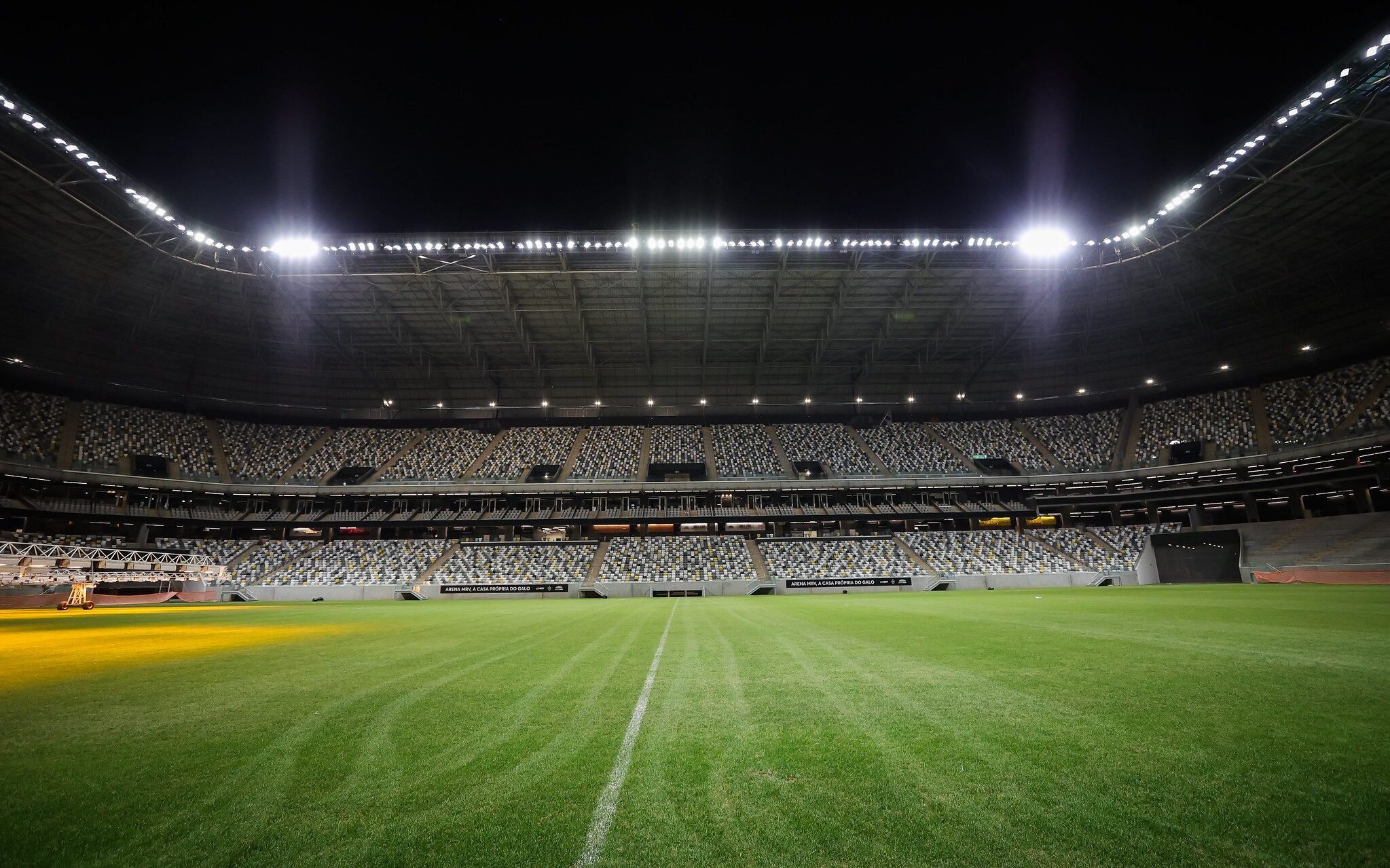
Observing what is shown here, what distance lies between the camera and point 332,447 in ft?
181

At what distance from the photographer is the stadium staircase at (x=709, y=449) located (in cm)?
5331

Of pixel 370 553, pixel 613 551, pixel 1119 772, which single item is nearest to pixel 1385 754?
pixel 1119 772

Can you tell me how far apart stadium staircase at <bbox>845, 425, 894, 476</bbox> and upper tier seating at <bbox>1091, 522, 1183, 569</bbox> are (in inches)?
652

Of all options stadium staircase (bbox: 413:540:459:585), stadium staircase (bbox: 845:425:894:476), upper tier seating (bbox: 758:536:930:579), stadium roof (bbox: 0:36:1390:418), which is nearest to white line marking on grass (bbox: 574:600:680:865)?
stadium roof (bbox: 0:36:1390:418)

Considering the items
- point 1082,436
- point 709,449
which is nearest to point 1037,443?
point 1082,436

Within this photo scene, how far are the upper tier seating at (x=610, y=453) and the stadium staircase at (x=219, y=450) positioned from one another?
28847 mm

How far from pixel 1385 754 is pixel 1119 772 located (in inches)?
73.9

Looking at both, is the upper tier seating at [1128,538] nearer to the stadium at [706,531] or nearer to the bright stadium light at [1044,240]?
the stadium at [706,531]

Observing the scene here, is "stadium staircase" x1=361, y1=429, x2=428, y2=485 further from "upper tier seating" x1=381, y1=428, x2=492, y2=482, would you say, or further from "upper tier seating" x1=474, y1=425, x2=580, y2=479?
"upper tier seating" x1=474, y1=425, x2=580, y2=479

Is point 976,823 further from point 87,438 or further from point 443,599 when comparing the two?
point 87,438

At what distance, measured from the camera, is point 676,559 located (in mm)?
45562

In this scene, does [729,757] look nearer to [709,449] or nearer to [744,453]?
[744,453]

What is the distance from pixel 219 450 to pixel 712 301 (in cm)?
4530

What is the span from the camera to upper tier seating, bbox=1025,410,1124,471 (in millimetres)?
50062
